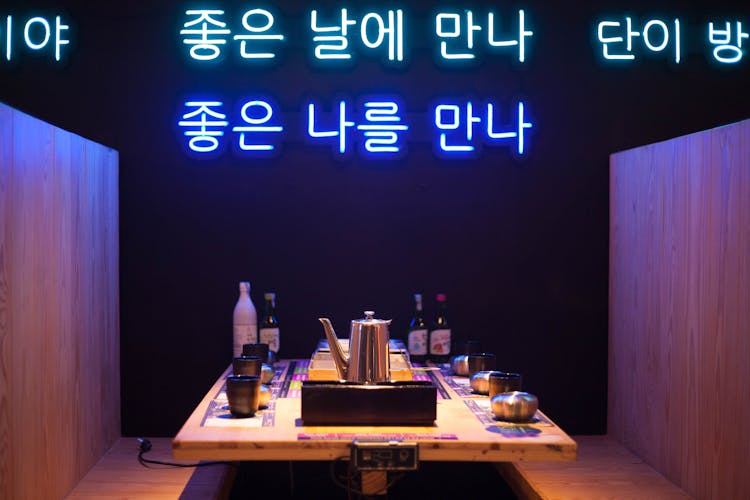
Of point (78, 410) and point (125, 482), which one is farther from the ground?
point (78, 410)

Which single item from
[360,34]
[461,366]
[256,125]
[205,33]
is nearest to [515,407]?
[461,366]

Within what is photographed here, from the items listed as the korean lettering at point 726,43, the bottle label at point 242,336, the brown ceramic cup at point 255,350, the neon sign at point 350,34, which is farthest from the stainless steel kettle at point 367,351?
the korean lettering at point 726,43

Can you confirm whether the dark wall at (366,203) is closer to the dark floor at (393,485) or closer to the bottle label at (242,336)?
the bottle label at (242,336)

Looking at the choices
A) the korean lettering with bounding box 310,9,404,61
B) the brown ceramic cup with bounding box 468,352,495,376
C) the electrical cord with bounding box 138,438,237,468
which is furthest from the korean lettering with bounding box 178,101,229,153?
the brown ceramic cup with bounding box 468,352,495,376

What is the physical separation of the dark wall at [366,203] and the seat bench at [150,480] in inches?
19.0

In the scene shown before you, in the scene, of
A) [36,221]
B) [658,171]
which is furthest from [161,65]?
[658,171]

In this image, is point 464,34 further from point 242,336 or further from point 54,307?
point 54,307

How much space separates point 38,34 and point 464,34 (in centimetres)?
201

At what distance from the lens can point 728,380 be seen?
247cm

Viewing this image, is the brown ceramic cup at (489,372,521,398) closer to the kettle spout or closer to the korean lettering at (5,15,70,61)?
the kettle spout

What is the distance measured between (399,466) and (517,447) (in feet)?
1.02

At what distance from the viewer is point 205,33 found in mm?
3494

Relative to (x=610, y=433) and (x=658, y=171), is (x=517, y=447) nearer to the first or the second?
(x=658, y=171)

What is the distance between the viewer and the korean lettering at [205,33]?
3492mm
